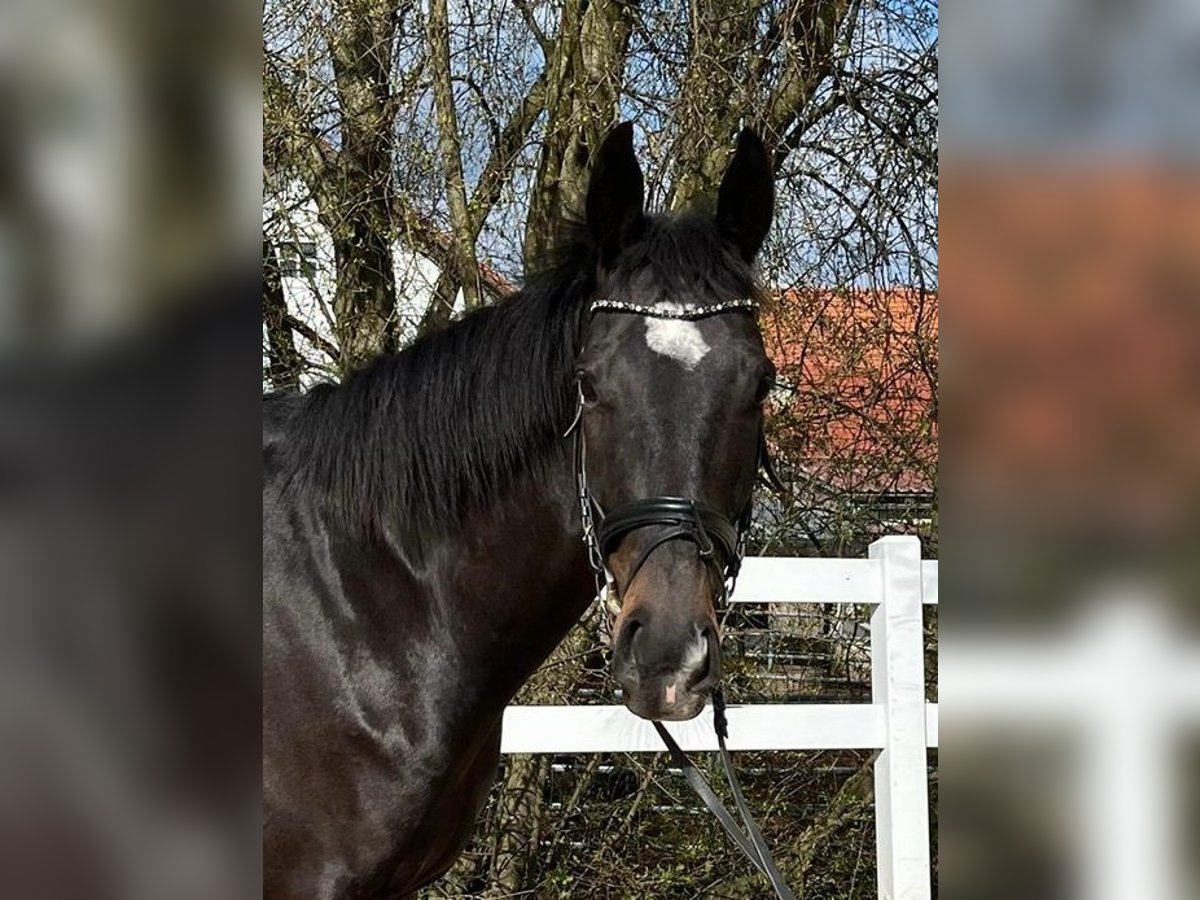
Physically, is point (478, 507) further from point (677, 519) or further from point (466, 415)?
point (677, 519)

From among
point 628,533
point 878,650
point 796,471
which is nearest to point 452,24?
point 796,471

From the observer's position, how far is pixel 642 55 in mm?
5457

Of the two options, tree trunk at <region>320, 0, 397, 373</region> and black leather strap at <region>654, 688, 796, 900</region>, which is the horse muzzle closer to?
black leather strap at <region>654, 688, 796, 900</region>

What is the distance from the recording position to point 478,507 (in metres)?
2.30

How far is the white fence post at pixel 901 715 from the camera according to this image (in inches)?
169

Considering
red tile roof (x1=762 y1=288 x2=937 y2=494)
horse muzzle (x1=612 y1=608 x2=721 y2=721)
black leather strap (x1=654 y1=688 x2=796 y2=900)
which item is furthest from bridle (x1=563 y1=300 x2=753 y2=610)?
red tile roof (x1=762 y1=288 x2=937 y2=494)

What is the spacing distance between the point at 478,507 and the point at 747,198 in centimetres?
84

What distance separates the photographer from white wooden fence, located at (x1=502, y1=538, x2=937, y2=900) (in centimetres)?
422
